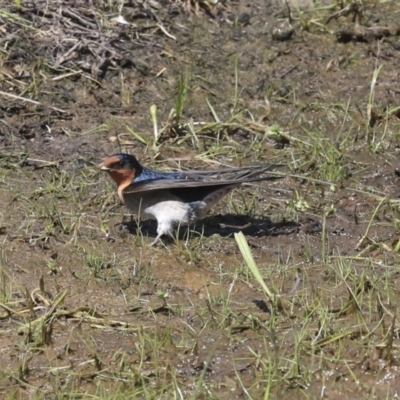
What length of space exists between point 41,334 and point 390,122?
338cm

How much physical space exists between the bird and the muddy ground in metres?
0.14

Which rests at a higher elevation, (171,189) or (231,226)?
(171,189)

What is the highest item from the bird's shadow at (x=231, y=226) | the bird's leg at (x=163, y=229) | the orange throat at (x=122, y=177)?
the orange throat at (x=122, y=177)

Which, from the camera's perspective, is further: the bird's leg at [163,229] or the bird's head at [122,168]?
the bird's head at [122,168]

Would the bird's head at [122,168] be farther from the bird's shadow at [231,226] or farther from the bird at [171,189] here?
the bird's shadow at [231,226]

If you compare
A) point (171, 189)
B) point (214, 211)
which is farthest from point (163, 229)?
point (214, 211)

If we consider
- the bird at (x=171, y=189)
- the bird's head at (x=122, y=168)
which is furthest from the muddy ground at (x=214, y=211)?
the bird's head at (x=122, y=168)

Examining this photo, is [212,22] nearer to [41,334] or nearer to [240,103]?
[240,103]

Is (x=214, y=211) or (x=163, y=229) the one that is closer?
(x=163, y=229)

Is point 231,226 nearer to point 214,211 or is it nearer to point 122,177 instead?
point 214,211

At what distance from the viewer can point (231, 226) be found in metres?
6.50

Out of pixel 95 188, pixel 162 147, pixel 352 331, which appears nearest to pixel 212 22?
pixel 162 147

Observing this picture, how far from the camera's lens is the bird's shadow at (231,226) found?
21.0 ft

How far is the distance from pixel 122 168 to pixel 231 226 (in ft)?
2.37
